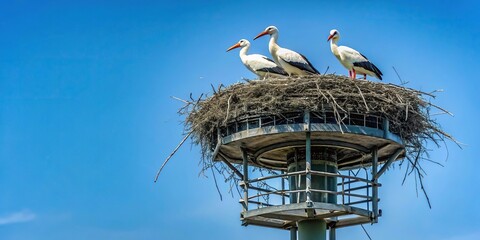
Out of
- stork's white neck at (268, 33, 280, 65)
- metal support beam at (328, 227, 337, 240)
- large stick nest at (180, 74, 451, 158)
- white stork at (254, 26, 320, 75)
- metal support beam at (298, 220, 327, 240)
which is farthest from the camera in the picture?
stork's white neck at (268, 33, 280, 65)

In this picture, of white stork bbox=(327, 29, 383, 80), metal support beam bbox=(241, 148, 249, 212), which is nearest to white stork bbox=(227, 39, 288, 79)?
white stork bbox=(327, 29, 383, 80)

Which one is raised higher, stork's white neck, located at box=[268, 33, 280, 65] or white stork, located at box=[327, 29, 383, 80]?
stork's white neck, located at box=[268, 33, 280, 65]

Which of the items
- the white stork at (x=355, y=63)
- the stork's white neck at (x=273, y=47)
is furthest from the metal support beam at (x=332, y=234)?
the stork's white neck at (x=273, y=47)

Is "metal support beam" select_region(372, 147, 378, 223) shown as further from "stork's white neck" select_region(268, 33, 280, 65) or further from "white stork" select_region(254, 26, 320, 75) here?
"stork's white neck" select_region(268, 33, 280, 65)

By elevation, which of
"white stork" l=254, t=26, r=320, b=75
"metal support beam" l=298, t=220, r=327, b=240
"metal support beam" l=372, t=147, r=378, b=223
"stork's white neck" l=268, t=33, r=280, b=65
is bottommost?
"metal support beam" l=298, t=220, r=327, b=240

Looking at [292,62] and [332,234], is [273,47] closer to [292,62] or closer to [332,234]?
[292,62]

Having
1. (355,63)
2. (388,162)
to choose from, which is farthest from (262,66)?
(388,162)

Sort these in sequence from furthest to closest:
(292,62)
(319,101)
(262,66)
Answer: (262,66) < (292,62) < (319,101)

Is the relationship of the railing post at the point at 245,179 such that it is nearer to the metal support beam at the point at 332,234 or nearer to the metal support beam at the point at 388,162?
the metal support beam at the point at 332,234

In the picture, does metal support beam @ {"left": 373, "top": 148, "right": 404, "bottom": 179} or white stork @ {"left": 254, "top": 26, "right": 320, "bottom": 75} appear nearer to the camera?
metal support beam @ {"left": 373, "top": 148, "right": 404, "bottom": 179}

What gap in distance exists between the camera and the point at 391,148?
2277cm

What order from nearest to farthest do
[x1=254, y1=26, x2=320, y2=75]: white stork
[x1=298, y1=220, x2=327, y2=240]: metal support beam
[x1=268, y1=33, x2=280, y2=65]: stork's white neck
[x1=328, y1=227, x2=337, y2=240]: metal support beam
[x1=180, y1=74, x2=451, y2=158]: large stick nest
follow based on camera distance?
[x1=180, y1=74, x2=451, y2=158]: large stick nest, [x1=298, y1=220, x2=327, y2=240]: metal support beam, [x1=254, y1=26, x2=320, y2=75]: white stork, [x1=328, y1=227, x2=337, y2=240]: metal support beam, [x1=268, y1=33, x2=280, y2=65]: stork's white neck

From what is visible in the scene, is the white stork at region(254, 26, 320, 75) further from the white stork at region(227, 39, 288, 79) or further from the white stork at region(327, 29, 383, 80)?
the white stork at region(327, 29, 383, 80)

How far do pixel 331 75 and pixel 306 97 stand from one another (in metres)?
0.69
